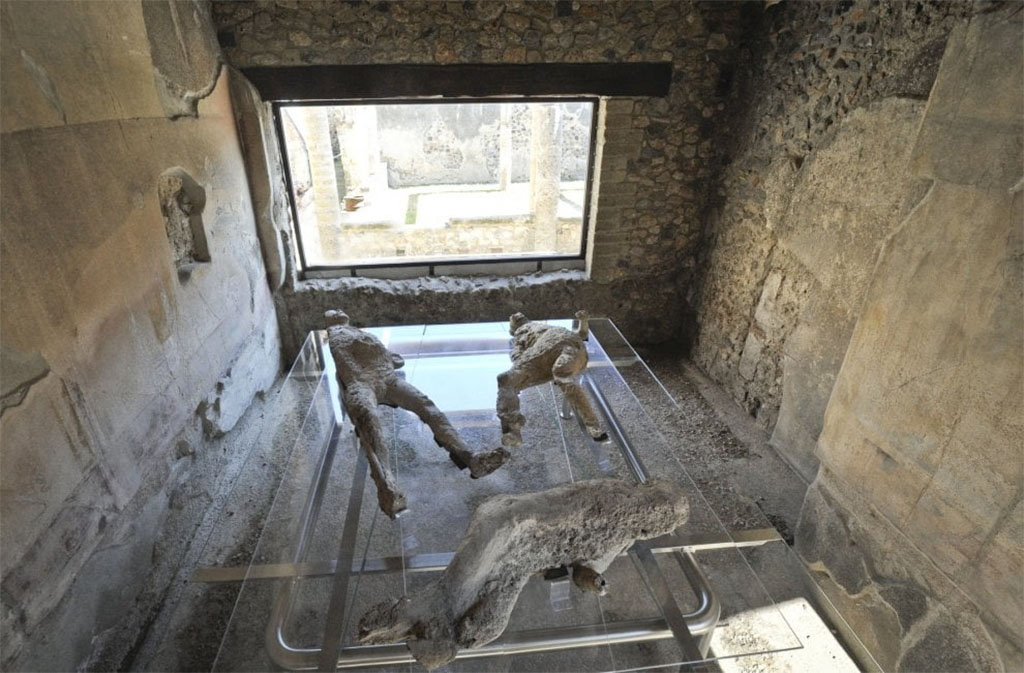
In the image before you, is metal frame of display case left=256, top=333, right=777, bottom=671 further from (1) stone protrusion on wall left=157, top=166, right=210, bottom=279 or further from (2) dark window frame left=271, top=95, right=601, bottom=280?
(2) dark window frame left=271, top=95, right=601, bottom=280

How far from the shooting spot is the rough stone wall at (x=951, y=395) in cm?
154

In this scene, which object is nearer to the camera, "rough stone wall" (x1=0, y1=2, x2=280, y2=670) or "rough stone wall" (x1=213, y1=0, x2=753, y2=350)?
"rough stone wall" (x1=0, y1=2, x2=280, y2=670)

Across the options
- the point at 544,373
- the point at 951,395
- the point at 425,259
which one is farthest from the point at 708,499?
the point at 425,259

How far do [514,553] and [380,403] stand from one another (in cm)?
110

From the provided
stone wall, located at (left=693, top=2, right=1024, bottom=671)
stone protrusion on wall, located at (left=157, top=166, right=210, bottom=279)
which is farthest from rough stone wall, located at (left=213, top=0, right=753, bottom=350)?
stone protrusion on wall, located at (left=157, top=166, right=210, bottom=279)

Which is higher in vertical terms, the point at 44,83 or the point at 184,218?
the point at 44,83

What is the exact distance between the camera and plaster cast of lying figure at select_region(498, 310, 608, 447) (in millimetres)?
2310

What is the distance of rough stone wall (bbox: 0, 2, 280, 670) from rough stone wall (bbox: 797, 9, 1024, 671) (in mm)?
2975

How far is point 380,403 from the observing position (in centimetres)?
243

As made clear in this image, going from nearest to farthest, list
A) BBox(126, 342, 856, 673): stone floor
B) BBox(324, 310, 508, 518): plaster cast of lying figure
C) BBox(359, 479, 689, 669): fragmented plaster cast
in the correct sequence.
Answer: BBox(359, 479, 689, 669): fragmented plaster cast
BBox(126, 342, 856, 673): stone floor
BBox(324, 310, 508, 518): plaster cast of lying figure

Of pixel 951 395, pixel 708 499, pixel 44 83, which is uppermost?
pixel 44 83

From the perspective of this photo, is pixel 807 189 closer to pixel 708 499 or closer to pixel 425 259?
pixel 708 499

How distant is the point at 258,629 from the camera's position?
5.39ft

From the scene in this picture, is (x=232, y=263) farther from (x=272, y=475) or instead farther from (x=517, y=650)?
(x=517, y=650)
